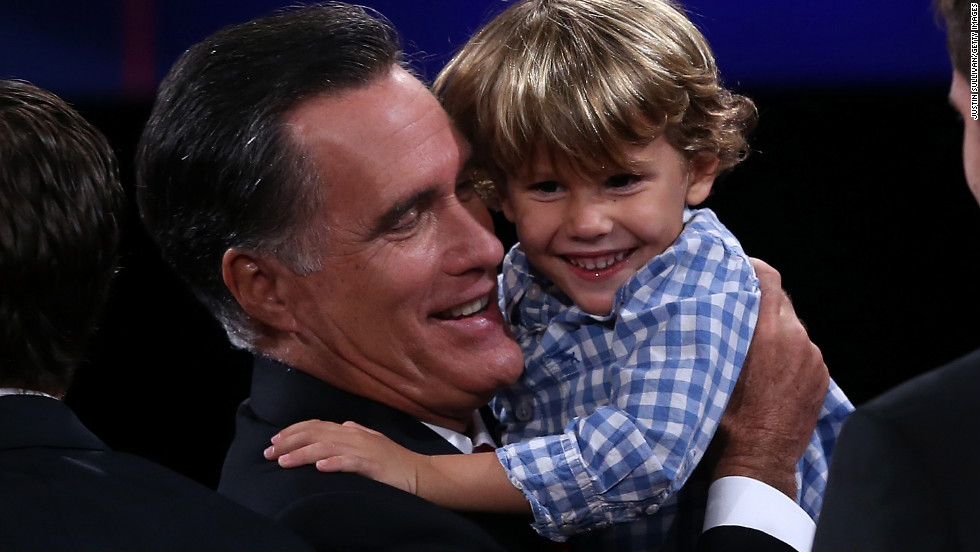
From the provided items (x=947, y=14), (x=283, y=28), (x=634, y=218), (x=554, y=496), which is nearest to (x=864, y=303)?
(x=634, y=218)

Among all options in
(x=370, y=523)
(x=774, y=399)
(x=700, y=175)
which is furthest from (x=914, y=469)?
(x=700, y=175)

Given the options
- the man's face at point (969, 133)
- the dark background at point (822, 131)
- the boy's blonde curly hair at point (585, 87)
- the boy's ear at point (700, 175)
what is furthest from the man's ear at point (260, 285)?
the dark background at point (822, 131)

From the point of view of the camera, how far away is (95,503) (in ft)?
3.95

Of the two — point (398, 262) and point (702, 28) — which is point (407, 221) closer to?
point (398, 262)

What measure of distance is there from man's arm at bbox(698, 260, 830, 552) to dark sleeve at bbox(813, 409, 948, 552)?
0.80 metres

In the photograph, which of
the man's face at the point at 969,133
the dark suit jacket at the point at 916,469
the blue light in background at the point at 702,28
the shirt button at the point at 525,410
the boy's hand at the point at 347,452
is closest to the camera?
the dark suit jacket at the point at 916,469

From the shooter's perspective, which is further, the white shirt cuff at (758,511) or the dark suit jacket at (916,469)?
the white shirt cuff at (758,511)

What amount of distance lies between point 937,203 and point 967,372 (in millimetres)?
2090

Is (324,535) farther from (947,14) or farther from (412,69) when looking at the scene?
(947,14)

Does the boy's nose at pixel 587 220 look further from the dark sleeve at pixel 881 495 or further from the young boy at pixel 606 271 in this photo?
the dark sleeve at pixel 881 495

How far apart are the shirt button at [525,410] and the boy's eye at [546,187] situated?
0.32 metres

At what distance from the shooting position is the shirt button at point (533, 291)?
6.21 feet

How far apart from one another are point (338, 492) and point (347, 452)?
9 cm

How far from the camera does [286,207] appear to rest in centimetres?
168
